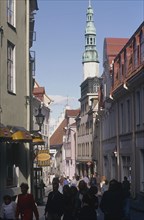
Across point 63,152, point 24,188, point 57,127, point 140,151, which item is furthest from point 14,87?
point 57,127

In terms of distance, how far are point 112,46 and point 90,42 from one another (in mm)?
53889

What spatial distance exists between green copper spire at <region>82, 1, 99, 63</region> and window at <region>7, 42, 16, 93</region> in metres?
75.7

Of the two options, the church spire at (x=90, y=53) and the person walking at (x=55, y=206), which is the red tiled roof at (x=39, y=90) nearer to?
the church spire at (x=90, y=53)

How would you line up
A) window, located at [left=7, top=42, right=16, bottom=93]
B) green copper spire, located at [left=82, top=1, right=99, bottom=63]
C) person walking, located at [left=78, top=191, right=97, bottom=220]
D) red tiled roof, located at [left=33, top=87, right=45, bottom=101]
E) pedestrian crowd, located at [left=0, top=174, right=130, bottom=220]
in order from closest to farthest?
person walking, located at [left=78, top=191, right=97, bottom=220] → pedestrian crowd, located at [left=0, top=174, right=130, bottom=220] → window, located at [left=7, top=42, right=16, bottom=93] → red tiled roof, located at [left=33, top=87, right=45, bottom=101] → green copper spire, located at [left=82, top=1, right=99, bottom=63]

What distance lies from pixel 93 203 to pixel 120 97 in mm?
23539

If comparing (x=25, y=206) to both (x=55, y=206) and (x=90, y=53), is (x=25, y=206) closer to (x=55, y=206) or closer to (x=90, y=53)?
(x=55, y=206)

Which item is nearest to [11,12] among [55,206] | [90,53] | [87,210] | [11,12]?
[11,12]

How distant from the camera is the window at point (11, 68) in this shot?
1786cm

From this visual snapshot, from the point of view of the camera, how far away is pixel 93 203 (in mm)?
10680

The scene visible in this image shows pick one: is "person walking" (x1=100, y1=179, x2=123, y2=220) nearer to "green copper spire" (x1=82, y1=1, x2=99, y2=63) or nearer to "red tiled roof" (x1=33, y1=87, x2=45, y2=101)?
"red tiled roof" (x1=33, y1=87, x2=45, y2=101)

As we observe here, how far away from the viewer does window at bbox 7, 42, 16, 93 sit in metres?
17.9

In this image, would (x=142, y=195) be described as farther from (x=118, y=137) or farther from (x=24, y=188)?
(x=24, y=188)

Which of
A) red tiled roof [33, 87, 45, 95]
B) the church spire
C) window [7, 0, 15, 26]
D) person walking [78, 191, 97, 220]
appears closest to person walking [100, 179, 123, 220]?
person walking [78, 191, 97, 220]

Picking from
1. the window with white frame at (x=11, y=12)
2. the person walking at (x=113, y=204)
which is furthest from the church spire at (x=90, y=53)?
the person walking at (x=113, y=204)
